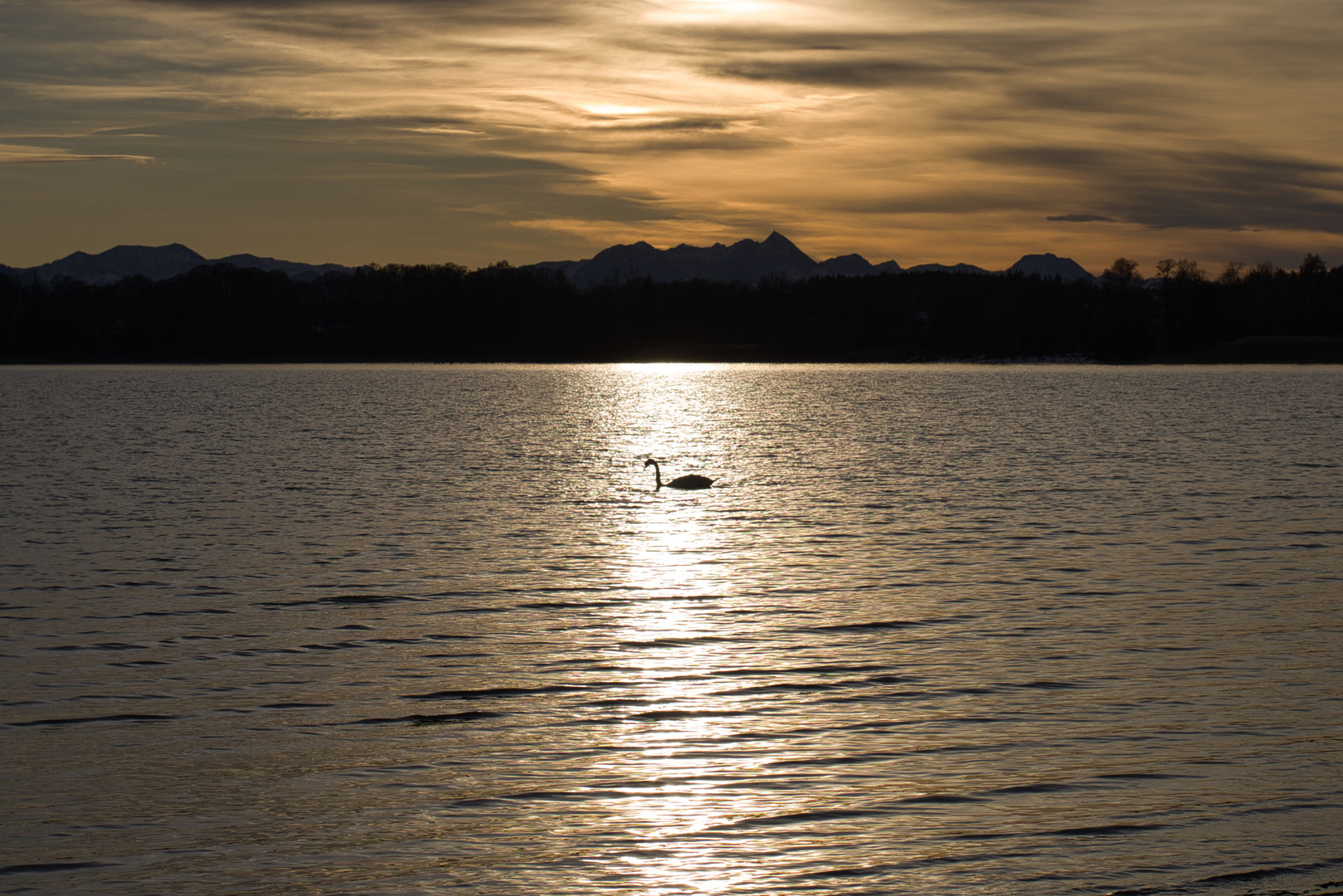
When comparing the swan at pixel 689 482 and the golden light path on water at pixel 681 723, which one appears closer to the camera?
the golden light path on water at pixel 681 723

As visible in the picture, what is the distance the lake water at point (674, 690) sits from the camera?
10945 millimetres

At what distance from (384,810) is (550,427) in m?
72.6

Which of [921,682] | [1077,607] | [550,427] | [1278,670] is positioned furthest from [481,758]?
[550,427]

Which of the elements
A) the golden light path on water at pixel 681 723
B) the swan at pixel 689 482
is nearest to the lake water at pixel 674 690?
the golden light path on water at pixel 681 723

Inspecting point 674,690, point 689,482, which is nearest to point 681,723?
point 674,690

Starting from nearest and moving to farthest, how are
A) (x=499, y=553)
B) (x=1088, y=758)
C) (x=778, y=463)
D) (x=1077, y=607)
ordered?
1. (x=1088, y=758)
2. (x=1077, y=607)
3. (x=499, y=553)
4. (x=778, y=463)

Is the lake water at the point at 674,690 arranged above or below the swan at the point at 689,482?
below

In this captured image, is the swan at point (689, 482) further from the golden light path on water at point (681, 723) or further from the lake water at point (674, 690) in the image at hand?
the golden light path on water at point (681, 723)

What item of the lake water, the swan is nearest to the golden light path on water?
the lake water

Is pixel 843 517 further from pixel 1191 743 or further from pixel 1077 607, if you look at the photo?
pixel 1191 743

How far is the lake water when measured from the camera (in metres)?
10.9

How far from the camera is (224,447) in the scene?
6159cm

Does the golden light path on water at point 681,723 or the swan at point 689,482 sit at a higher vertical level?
the swan at point 689,482

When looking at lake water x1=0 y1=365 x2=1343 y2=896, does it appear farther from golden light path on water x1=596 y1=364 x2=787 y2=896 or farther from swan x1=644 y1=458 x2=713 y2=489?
swan x1=644 y1=458 x2=713 y2=489
